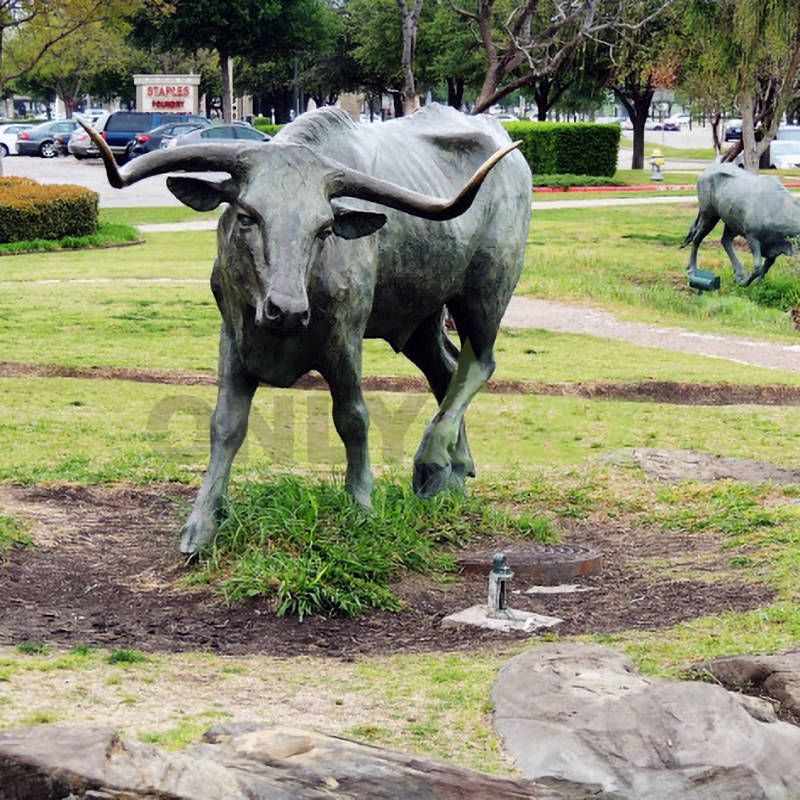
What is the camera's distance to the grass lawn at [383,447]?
18.6 ft

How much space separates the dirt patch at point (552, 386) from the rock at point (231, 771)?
10.1 meters

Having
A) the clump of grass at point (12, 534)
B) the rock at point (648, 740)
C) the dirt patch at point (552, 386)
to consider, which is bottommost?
the dirt patch at point (552, 386)

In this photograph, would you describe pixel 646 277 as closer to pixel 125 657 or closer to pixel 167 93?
pixel 125 657

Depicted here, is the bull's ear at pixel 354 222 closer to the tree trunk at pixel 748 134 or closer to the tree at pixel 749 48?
the tree at pixel 749 48

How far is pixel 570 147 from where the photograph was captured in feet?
148

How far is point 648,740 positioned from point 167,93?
5261cm

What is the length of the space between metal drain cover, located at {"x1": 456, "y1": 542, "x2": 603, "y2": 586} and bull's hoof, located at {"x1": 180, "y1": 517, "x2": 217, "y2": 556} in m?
1.32

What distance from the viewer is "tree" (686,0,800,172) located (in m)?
27.1

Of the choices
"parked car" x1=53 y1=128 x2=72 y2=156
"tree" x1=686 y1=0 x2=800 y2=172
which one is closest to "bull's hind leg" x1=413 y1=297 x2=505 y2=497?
"tree" x1=686 y1=0 x2=800 y2=172

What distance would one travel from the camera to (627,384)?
15.3m

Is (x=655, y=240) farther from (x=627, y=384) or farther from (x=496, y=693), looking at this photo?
(x=496, y=693)

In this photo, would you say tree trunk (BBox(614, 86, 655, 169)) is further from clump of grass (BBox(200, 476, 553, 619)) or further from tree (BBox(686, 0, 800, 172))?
clump of grass (BBox(200, 476, 553, 619))

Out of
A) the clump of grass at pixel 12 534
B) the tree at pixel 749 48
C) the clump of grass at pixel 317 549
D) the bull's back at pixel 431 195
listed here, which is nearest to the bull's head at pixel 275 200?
the bull's back at pixel 431 195

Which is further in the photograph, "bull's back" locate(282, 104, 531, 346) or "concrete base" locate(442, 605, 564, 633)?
"bull's back" locate(282, 104, 531, 346)
